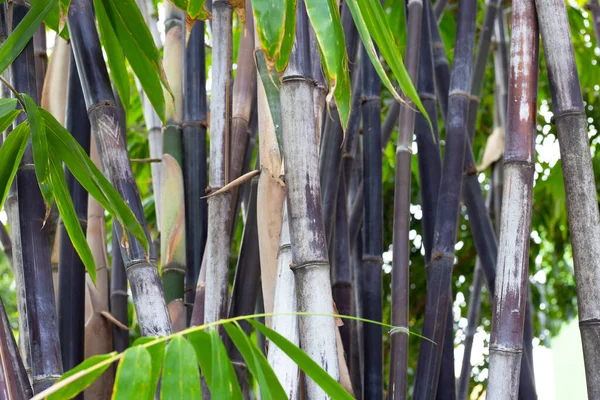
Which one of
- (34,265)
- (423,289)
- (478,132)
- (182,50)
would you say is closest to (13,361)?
(34,265)

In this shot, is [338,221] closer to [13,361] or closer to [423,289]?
[13,361]

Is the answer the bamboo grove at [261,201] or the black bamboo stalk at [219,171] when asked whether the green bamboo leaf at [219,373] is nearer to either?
the bamboo grove at [261,201]

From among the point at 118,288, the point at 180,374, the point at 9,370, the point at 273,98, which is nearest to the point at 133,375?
the point at 180,374

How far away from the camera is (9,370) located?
2.31 feet

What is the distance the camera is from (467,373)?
1.57m

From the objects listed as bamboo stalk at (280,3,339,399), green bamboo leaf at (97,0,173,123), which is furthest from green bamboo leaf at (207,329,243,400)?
green bamboo leaf at (97,0,173,123)

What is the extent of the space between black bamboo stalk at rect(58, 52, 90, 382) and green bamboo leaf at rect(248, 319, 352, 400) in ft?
1.88

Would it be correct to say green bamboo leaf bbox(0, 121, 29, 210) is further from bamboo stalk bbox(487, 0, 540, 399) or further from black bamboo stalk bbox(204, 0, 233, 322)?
bamboo stalk bbox(487, 0, 540, 399)

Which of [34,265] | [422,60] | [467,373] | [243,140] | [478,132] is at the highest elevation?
[478,132]

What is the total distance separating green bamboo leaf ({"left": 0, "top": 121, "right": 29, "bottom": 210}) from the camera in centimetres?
79

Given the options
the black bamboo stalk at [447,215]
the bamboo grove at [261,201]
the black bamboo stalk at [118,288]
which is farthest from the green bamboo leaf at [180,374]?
the black bamboo stalk at [118,288]

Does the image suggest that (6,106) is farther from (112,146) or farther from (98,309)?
(98,309)

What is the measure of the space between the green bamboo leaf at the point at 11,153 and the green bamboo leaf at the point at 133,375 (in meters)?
0.33

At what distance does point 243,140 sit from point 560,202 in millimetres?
1765
